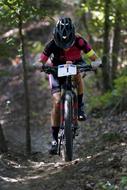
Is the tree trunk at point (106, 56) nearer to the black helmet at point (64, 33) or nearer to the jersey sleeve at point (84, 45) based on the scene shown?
the jersey sleeve at point (84, 45)

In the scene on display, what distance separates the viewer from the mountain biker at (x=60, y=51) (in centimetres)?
809

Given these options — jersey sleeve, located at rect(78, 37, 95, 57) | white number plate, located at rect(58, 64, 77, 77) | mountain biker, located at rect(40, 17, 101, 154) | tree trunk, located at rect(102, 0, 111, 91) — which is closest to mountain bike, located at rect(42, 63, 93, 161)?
white number plate, located at rect(58, 64, 77, 77)

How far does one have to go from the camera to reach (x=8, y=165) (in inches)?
333

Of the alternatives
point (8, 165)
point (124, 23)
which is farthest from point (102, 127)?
point (8, 165)

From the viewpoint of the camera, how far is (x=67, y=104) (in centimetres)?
796

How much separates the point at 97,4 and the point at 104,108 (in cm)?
283

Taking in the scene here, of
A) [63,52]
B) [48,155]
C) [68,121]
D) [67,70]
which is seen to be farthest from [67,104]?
[48,155]

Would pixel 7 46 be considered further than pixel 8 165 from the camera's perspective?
Yes

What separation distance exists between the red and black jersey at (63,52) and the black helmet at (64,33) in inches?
9.7

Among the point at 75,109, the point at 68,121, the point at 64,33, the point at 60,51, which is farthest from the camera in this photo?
the point at 75,109

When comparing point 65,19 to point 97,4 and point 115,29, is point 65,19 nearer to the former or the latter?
point 97,4

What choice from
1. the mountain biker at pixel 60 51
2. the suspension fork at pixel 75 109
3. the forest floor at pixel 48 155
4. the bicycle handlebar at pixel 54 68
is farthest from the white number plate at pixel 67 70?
the forest floor at pixel 48 155

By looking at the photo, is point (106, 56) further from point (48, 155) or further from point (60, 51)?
point (60, 51)

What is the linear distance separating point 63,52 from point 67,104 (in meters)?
1.02
